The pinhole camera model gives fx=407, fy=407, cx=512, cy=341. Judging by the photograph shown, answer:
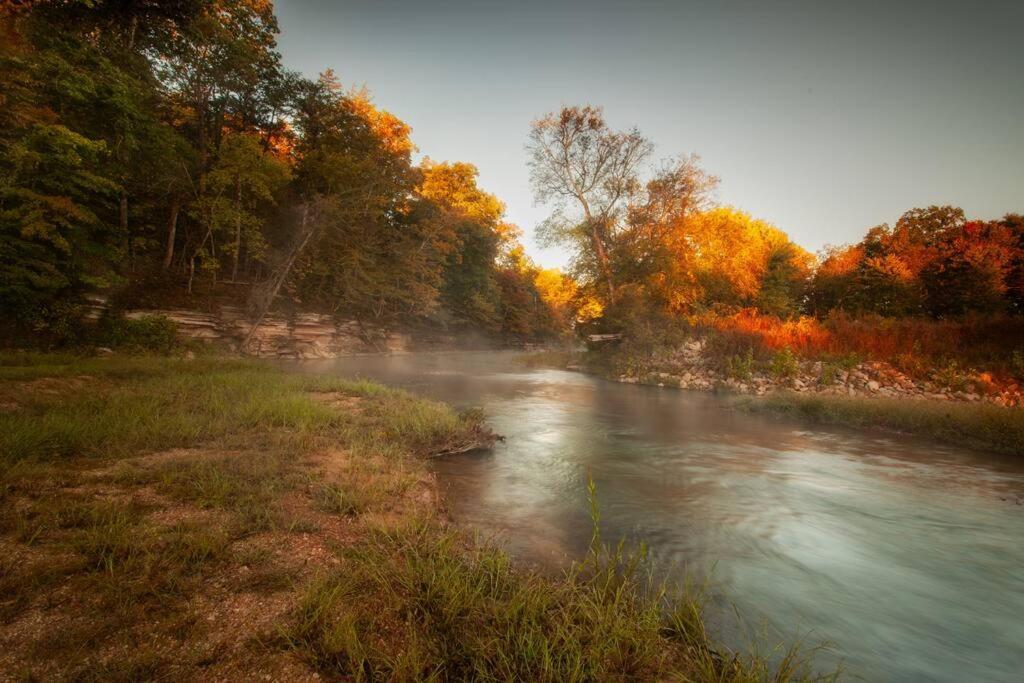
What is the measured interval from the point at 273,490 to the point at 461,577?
2.58 m

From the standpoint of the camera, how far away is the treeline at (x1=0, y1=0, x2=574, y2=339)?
35.2 ft

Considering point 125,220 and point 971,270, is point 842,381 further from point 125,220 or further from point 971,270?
point 125,220

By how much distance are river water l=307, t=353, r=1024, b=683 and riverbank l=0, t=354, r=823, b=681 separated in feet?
2.53

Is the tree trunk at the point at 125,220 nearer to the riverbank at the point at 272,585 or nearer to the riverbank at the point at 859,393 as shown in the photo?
the riverbank at the point at 272,585

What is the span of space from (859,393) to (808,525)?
11944 mm

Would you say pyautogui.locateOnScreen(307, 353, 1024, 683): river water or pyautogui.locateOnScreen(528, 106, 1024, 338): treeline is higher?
pyautogui.locateOnScreen(528, 106, 1024, 338): treeline

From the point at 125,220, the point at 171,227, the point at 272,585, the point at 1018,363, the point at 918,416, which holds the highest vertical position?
the point at 171,227

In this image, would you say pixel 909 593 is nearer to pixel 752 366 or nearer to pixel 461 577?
pixel 461 577

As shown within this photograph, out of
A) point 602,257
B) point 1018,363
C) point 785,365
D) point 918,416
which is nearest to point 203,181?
point 602,257

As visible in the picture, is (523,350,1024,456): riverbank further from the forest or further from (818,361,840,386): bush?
the forest

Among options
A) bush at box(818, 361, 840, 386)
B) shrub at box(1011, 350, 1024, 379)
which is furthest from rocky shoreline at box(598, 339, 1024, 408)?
shrub at box(1011, 350, 1024, 379)

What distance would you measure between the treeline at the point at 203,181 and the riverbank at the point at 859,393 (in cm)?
1020

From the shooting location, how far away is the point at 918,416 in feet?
34.7

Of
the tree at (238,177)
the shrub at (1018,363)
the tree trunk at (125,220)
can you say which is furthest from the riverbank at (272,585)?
the tree at (238,177)
